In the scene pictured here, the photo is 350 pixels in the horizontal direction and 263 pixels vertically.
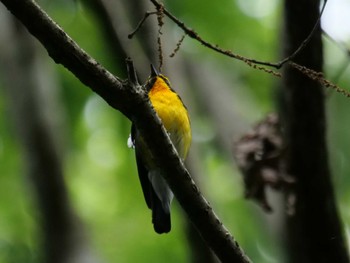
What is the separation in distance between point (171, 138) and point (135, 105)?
83.0 inches

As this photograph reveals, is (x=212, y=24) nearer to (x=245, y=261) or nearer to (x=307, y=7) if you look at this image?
(x=307, y=7)

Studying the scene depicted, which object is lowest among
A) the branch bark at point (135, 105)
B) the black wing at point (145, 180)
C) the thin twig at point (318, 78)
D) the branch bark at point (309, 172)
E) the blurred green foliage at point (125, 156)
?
the branch bark at point (135, 105)

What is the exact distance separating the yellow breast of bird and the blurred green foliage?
2185 mm

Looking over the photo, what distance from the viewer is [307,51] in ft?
11.6

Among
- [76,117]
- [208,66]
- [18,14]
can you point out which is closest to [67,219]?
[18,14]

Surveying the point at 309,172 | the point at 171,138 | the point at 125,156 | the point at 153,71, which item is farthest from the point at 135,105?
the point at 125,156

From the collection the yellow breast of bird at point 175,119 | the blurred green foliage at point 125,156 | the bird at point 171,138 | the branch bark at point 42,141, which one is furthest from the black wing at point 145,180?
the blurred green foliage at point 125,156

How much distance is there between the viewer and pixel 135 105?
267cm

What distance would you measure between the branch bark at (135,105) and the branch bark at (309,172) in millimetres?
869

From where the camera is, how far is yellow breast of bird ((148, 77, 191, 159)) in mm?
4770

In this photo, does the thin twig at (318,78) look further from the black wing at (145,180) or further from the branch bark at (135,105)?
the black wing at (145,180)

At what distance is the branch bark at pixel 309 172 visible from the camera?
373 cm

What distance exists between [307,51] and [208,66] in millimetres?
3445

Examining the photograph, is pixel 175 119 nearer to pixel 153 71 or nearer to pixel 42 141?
pixel 153 71
